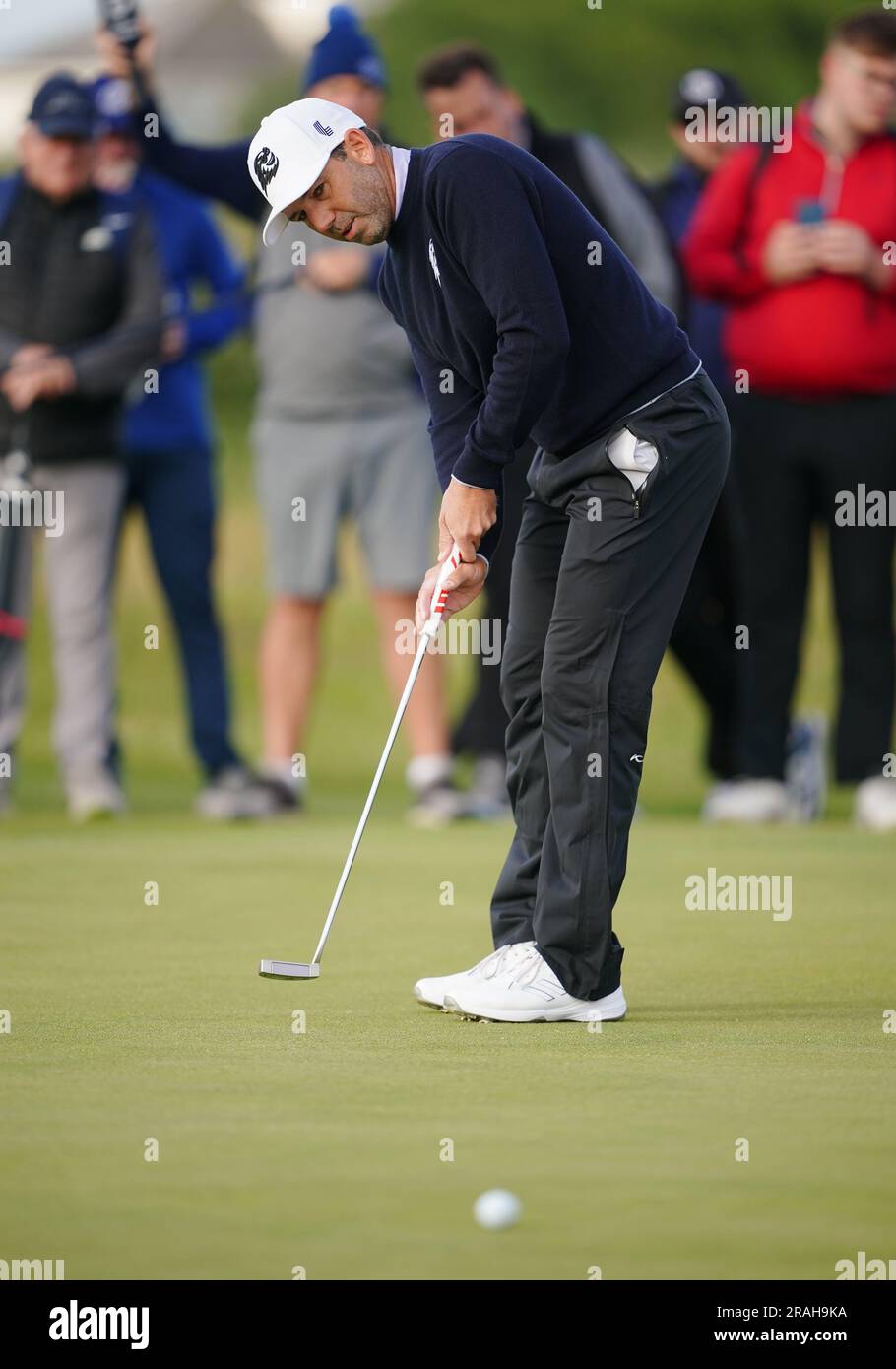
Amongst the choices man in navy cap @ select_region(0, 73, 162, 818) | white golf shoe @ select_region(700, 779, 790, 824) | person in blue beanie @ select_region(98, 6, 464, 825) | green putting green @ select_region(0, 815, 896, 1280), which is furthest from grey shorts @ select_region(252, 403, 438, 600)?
green putting green @ select_region(0, 815, 896, 1280)

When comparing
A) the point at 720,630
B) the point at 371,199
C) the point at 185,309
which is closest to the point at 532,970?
the point at 371,199

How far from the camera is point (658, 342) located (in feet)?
15.7

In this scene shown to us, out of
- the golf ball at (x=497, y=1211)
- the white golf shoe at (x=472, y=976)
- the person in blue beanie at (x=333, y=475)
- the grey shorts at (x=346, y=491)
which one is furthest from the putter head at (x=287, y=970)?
the grey shorts at (x=346, y=491)

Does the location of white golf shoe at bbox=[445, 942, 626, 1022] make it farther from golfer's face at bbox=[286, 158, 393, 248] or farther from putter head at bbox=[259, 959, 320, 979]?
golfer's face at bbox=[286, 158, 393, 248]

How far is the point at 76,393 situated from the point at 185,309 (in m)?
0.76

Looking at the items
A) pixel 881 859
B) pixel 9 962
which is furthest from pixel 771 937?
Result: pixel 9 962

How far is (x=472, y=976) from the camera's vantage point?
191 inches

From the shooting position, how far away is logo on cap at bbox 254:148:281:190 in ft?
14.9

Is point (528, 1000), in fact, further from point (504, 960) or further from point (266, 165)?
point (266, 165)

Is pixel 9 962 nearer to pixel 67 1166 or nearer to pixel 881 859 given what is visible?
pixel 67 1166

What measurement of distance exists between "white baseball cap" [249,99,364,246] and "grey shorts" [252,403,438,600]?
4132 millimetres

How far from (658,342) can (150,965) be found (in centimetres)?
187

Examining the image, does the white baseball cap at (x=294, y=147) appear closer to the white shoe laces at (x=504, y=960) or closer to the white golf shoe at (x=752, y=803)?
the white shoe laces at (x=504, y=960)

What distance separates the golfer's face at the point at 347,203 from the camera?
456 centimetres
